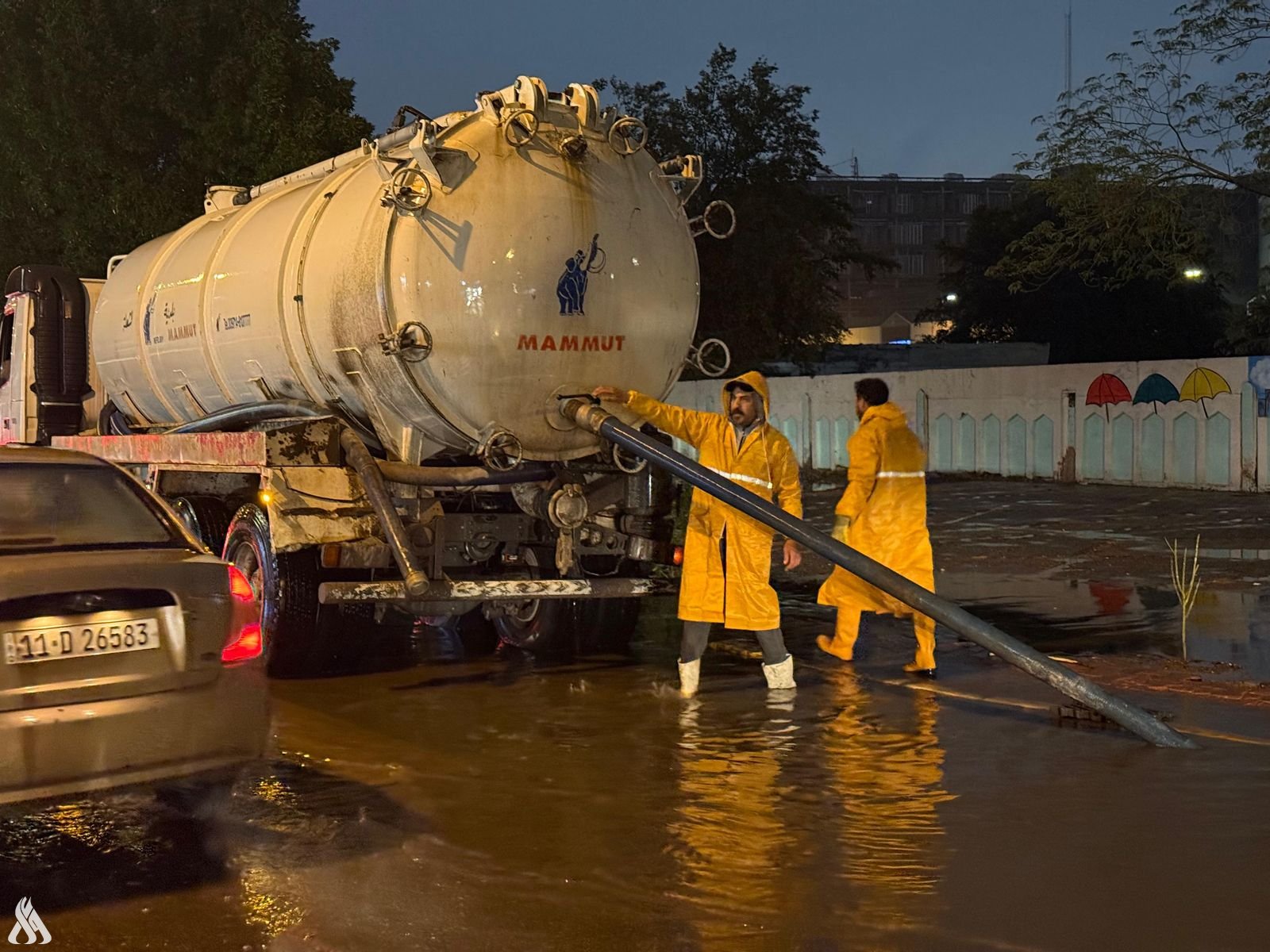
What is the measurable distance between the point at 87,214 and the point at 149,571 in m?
19.3

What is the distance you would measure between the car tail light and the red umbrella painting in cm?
1644

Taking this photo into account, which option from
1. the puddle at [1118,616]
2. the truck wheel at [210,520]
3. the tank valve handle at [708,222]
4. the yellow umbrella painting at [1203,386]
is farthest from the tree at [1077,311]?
the truck wheel at [210,520]

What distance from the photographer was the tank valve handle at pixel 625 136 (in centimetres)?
904

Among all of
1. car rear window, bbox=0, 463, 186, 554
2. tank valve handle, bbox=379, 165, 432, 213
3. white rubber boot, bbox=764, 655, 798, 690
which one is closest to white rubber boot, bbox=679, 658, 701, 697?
white rubber boot, bbox=764, 655, 798, 690

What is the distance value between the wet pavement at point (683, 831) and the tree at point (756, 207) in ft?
88.8

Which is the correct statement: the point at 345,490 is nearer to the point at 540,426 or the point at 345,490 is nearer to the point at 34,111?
the point at 540,426

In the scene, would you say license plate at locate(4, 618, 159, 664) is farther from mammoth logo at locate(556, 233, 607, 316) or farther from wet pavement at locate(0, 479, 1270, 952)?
mammoth logo at locate(556, 233, 607, 316)

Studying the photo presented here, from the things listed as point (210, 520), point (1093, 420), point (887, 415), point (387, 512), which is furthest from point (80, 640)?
point (1093, 420)

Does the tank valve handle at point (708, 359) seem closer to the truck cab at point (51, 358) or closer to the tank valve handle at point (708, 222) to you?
the tank valve handle at point (708, 222)

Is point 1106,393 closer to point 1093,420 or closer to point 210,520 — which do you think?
point 1093,420

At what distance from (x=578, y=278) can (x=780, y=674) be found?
2493 mm

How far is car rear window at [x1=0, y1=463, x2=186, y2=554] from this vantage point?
19.2 ft

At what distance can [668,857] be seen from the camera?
537cm

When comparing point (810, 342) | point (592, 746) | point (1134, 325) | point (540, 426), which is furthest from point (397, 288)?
point (1134, 325)
